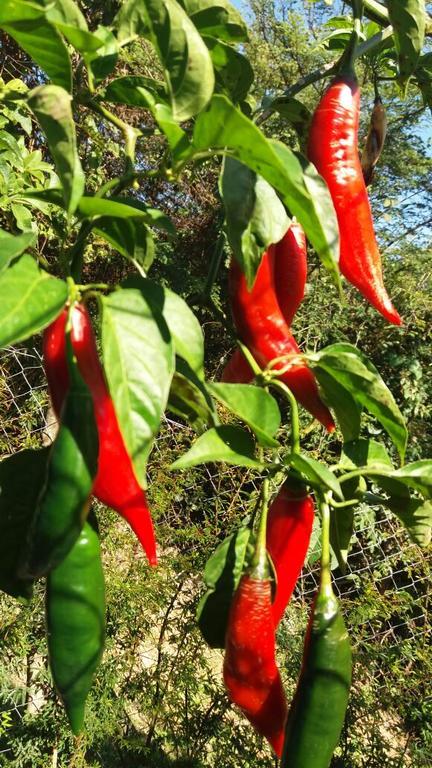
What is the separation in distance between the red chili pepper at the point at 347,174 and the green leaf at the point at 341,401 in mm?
85

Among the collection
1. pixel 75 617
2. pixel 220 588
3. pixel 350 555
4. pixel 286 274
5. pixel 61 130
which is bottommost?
pixel 350 555

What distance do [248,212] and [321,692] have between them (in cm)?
30

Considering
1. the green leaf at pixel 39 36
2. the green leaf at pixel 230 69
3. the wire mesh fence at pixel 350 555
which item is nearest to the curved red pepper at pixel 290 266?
the green leaf at pixel 230 69

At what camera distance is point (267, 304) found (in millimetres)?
520

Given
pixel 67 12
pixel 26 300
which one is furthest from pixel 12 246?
pixel 67 12

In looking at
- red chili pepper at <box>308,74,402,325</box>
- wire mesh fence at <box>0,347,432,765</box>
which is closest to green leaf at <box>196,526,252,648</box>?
red chili pepper at <box>308,74,402,325</box>

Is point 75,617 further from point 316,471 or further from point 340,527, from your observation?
point 340,527

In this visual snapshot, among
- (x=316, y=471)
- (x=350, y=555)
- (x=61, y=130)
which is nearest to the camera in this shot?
(x=61, y=130)

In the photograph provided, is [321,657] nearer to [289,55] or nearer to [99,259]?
[99,259]

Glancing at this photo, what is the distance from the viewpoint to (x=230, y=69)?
19.2 inches

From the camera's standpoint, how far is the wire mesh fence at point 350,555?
6.93 ft

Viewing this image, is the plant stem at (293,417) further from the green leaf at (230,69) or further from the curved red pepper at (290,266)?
the green leaf at (230,69)

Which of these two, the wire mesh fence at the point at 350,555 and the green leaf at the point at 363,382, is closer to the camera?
the green leaf at the point at 363,382

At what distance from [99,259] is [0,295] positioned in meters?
3.71
